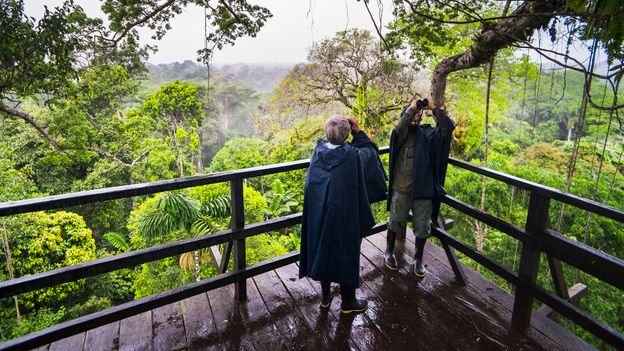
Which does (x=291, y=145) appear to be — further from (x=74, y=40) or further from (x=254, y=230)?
(x=254, y=230)

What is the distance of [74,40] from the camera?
157 inches

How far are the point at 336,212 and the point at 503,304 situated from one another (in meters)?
1.46

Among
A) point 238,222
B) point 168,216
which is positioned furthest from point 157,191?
point 168,216

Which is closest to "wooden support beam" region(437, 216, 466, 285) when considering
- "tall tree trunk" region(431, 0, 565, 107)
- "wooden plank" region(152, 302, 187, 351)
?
"tall tree trunk" region(431, 0, 565, 107)

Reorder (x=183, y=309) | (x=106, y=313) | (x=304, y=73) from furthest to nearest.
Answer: (x=304, y=73)
(x=183, y=309)
(x=106, y=313)

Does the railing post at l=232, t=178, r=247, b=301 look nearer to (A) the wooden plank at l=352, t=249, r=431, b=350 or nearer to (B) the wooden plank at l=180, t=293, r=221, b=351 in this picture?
(B) the wooden plank at l=180, t=293, r=221, b=351

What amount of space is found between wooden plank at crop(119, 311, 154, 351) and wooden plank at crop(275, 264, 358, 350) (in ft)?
3.19

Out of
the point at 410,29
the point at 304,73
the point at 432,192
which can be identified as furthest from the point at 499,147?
the point at 432,192

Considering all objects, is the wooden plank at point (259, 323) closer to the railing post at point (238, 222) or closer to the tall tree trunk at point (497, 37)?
the railing post at point (238, 222)

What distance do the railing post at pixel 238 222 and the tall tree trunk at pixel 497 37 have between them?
2156 millimetres

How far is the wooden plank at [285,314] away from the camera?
213cm

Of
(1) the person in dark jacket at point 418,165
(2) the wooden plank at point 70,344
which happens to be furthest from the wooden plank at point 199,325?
(1) the person in dark jacket at point 418,165

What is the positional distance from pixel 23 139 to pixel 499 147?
21.6 meters

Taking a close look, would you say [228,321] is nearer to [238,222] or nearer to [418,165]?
[238,222]
